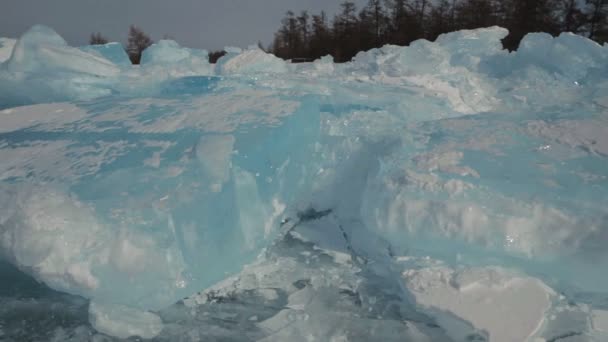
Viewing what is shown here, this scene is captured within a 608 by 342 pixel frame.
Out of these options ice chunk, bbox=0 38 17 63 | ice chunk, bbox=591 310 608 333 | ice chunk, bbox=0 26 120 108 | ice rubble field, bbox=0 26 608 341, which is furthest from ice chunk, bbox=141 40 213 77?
ice chunk, bbox=591 310 608 333

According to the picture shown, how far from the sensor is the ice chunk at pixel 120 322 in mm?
1374

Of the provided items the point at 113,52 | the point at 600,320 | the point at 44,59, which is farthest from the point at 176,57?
the point at 600,320

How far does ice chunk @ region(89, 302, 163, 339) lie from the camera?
137 cm

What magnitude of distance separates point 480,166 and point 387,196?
0.37m

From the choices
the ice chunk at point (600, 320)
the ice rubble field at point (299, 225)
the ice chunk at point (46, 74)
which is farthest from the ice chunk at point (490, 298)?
the ice chunk at point (46, 74)

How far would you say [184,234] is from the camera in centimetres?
148

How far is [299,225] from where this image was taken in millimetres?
2154

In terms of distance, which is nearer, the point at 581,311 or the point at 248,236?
the point at 581,311

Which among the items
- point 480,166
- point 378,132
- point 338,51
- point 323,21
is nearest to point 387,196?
point 480,166

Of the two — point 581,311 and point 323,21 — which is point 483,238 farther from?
point 323,21

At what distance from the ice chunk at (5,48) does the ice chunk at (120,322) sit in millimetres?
3924

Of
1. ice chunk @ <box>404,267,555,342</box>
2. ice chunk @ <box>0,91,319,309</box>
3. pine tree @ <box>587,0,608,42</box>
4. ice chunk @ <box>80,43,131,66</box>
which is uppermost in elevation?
pine tree @ <box>587,0,608,42</box>

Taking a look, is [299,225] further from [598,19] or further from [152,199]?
[598,19]

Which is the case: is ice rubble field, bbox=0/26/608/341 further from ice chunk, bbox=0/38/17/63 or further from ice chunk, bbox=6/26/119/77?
ice chunk, bbox=0/38/17/63
